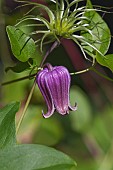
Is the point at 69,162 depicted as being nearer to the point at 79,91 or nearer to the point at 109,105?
the point at 79,91

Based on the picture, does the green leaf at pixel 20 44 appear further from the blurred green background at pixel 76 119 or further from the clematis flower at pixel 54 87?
the blurred green background at pixel 76 119

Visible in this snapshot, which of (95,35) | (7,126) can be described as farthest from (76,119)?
(7,126)

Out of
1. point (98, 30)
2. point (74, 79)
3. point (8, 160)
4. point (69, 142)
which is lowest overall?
point (69, 142)

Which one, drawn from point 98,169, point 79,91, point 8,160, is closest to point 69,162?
point 8,160

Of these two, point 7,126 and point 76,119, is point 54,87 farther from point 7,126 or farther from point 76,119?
point 76,119

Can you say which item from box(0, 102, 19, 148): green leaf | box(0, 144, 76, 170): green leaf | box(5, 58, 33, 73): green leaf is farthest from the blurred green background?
box(0, 144, 76, 170): green leaf

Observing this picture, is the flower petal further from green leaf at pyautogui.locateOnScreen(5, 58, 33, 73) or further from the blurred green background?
the blurred green background
